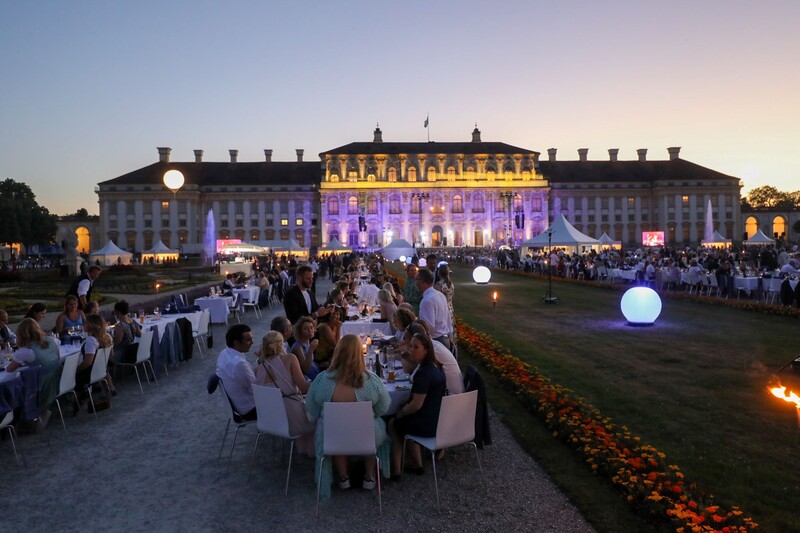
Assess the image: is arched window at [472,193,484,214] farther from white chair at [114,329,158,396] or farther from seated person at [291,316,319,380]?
seated person at [291,316,319,380]

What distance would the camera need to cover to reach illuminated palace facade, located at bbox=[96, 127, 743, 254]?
2670 inches

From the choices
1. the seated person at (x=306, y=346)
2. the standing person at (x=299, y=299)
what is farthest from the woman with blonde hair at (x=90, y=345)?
the seated person at (x=306, y=346)

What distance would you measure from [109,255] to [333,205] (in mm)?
34379

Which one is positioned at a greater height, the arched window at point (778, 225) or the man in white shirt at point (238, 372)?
the arched window at point (778, 225)

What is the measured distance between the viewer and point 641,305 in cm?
1191

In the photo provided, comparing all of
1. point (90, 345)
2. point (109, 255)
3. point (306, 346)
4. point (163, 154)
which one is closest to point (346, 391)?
point (306, 346)

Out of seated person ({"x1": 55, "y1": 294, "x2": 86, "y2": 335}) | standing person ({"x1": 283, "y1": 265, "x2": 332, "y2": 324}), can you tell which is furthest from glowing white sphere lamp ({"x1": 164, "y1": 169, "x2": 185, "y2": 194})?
standing person ({"x1": 283, "y1": 265, "x2": 332, "y2": 324})

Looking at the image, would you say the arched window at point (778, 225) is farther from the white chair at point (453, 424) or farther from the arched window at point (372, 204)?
the white chair at point (453, 424)

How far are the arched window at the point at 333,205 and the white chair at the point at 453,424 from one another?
2530 inches

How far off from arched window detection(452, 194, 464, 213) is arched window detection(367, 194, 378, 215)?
368 inches

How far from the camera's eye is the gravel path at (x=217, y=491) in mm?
4066

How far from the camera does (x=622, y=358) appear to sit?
365 inches

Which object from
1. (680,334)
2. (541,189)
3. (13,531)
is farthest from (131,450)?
(541,189)

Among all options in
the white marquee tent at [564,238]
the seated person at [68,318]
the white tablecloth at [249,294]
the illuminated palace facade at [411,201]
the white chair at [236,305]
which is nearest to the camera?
the seated person at [68,318]
